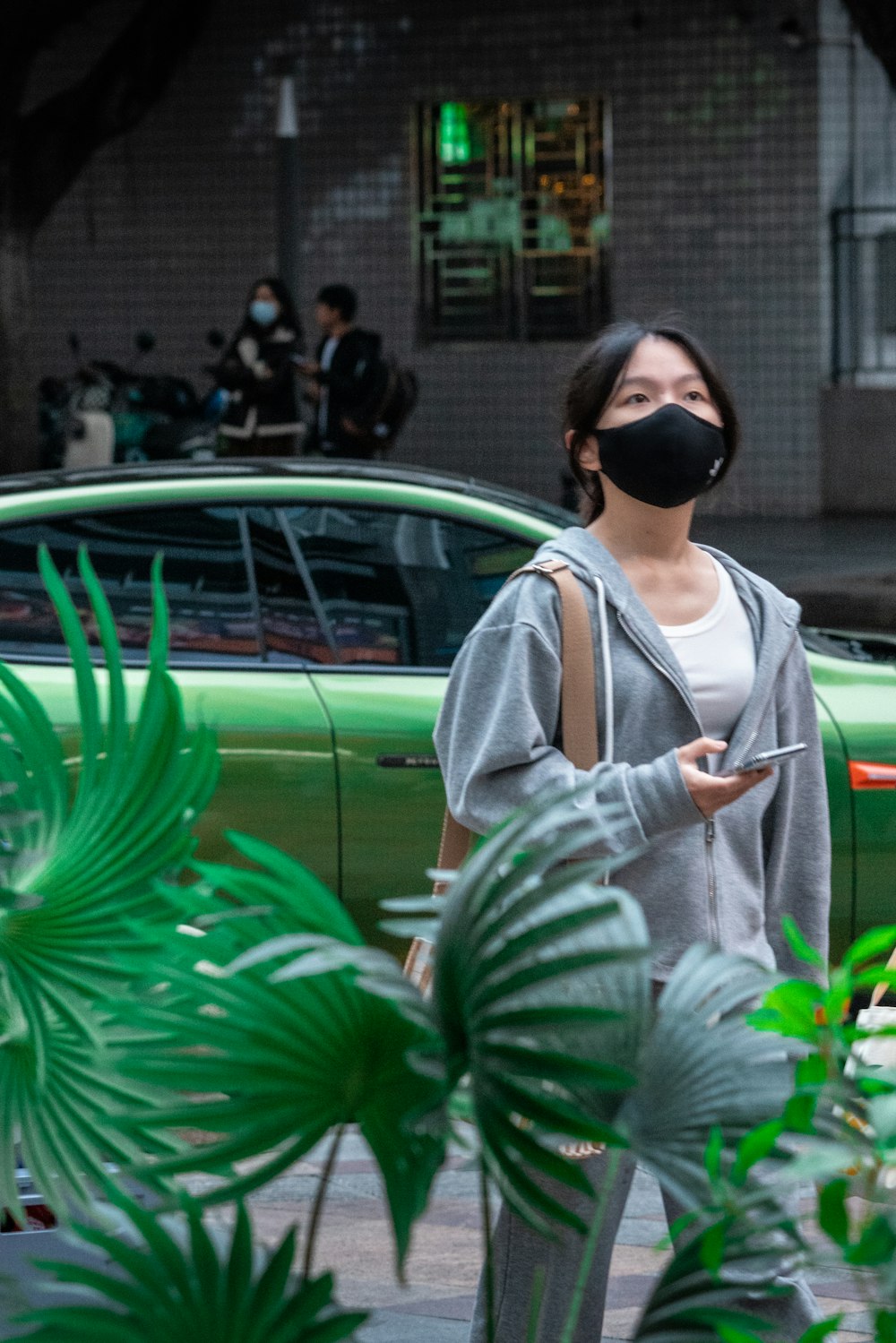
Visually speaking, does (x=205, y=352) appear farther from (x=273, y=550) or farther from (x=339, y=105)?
(x=273, y=550)

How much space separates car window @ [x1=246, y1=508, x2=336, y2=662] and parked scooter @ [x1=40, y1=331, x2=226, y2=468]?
10465 mm

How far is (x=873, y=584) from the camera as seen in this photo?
1331cm

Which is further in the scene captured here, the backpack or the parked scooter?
the parked scooter

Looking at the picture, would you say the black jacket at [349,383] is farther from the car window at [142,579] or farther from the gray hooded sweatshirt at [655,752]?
the gray hooded sweatshirt at [655,752]

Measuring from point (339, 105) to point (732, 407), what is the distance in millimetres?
17154

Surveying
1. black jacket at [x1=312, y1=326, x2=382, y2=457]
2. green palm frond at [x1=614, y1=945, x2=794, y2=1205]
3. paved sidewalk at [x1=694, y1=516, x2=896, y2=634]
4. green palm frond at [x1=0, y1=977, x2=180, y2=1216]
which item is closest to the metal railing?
paved sidewalk at [x1=694, y1=516, x2=896, y2=634]

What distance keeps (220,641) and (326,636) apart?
0.25 meters

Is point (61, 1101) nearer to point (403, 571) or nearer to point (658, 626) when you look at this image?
point (658, 626)

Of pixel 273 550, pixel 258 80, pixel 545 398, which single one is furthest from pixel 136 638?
pixel 258 80

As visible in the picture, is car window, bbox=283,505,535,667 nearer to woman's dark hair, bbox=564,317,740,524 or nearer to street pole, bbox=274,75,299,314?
woman's dark hair, bbox=564,317,740,524

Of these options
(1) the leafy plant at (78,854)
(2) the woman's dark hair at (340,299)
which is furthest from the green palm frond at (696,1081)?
(2) the woman's dark hair at (340,299)

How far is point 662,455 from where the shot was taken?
2865 millimetres

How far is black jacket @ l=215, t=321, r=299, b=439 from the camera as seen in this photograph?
46.5 ft

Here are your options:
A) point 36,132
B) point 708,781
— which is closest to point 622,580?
point 708,781
